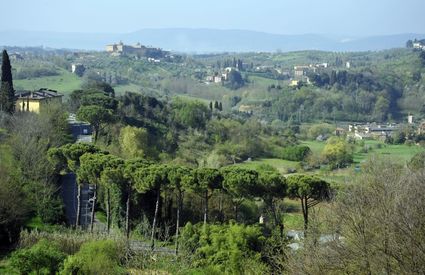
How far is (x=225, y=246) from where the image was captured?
15.4 m

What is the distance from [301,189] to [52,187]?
9.01 meters

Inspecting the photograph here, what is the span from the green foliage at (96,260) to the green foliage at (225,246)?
81.3 inches

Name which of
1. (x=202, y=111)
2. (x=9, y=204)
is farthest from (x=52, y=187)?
(x=202, y=111)

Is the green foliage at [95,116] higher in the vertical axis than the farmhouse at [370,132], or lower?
higher

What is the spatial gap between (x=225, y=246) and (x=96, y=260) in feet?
11.2

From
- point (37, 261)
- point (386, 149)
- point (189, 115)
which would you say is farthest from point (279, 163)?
point (37, 261)

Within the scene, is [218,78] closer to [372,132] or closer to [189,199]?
[372,132]

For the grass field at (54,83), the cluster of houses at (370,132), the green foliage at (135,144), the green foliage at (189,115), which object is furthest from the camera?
the grass field at (54,83)

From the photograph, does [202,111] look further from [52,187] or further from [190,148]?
[52,187]

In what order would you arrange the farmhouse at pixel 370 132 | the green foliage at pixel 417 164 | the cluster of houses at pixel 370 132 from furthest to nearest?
the farmhouse at pixel 370 132
the cluster of houses at pixel 370 132
the green foliage at pixel 417 164

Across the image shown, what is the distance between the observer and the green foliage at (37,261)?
13391mm

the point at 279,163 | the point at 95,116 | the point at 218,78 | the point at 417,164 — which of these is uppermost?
the point at 95,116

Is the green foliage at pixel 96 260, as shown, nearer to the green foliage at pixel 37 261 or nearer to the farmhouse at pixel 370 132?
the green foliage at pixel 37 261

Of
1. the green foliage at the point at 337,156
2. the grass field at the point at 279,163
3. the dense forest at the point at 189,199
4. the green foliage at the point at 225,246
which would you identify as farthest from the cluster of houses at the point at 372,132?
the green foliage at the point at 225,246
